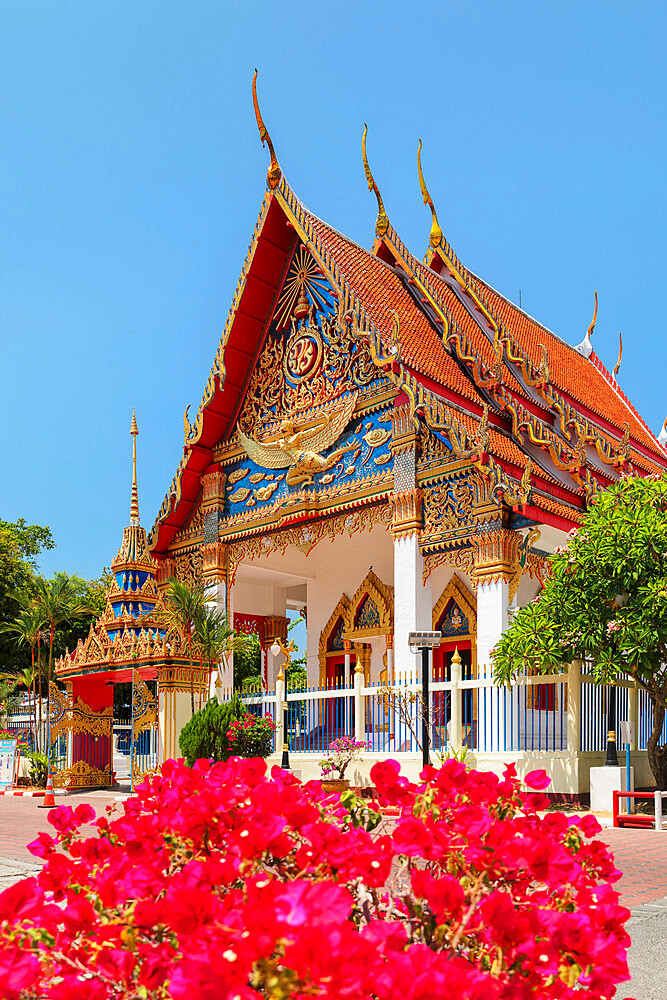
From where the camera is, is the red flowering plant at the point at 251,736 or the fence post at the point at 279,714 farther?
the fence post at the point at 279,714

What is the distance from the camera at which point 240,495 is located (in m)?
17.5

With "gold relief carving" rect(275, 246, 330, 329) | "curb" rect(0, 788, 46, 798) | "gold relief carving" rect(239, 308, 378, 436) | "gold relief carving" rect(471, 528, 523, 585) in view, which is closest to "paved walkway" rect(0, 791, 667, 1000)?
"gold relief carving" rect(471, 528, 523, 585)

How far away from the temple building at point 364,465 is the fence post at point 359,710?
25.2 inches

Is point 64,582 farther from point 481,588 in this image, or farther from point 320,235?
point 481,588

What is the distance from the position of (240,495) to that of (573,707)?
7.56m

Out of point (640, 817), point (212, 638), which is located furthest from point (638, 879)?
point (212, 638)

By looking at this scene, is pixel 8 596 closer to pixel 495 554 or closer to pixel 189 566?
pixel 189 566

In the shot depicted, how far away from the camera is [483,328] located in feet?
60.4

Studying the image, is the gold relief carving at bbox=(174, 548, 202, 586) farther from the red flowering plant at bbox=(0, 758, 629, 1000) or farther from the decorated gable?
the red flowering plant at bbox=(0, 758, 629, 1000)

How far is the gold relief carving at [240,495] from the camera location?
683 inches

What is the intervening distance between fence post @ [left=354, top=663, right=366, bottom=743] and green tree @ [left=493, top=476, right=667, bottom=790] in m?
2.74

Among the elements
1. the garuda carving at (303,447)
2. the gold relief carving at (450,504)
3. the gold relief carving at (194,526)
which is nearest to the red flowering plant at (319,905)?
the gold relief carving at (450,504)

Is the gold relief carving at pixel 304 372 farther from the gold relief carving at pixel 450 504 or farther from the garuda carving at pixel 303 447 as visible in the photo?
the gold relief carving at pixel 450 504

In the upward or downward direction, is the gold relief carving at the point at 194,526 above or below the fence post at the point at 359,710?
above
